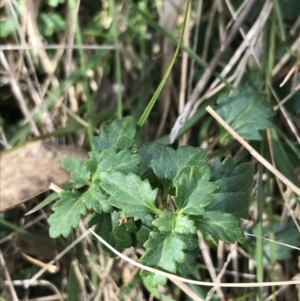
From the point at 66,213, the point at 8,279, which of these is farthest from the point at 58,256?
the point at 66,213

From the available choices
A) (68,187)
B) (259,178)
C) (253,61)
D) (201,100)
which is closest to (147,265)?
(68,187)

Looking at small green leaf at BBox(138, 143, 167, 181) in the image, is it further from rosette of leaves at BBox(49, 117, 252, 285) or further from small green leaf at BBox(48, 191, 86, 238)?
small green leaf at BBox(48, 191, 86, 238)

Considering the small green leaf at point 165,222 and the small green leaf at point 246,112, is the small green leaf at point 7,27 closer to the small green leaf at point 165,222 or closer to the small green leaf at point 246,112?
the small green leaf at point 246,112

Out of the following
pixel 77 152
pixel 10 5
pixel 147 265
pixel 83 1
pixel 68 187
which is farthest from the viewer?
pixel 83 1

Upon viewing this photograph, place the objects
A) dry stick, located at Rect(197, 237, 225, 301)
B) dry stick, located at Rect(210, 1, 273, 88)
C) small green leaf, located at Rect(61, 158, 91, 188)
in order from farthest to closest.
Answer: dry stick, located at Rect(210, 1, 273, 88), dry stick, located at Rect(197, 237, 225, 301), small green leaf, located at Rect(61, 158, 91, 188)

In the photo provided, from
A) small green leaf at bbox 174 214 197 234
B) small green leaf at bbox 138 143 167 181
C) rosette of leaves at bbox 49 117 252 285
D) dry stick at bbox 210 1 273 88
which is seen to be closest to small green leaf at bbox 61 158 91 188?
rosette of leaves at bbox 49 117 252 285

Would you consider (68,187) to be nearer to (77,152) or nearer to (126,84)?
(77,152)

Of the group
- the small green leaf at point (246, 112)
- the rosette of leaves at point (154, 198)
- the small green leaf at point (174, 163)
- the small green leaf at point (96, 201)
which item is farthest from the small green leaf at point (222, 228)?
the small green leaf at point (246, 112)
